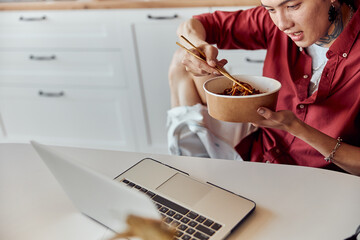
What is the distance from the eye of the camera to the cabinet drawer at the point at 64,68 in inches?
85.6

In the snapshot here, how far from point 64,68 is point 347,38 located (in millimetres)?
1546

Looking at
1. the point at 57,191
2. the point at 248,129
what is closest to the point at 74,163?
the point at 57,191

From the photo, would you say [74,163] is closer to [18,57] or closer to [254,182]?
[254,182]

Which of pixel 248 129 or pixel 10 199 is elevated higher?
pixel 10 199

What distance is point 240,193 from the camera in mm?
811

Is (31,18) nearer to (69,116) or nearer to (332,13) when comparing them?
(69,116)

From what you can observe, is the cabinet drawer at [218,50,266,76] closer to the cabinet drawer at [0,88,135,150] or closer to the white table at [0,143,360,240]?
the cabinet drawer at [0,88,135,150]

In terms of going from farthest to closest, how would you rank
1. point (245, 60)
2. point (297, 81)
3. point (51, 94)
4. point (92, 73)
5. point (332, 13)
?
point (51, 94)
point (92, 73)
point (245, 60)
point (297, 81)
point (332, 13)

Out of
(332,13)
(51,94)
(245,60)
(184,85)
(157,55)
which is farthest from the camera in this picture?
(51,94)

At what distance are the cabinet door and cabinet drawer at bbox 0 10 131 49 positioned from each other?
100mm

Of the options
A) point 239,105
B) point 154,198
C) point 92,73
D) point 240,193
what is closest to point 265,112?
point 239,105

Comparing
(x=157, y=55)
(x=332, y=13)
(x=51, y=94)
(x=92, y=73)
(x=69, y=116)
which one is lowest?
(x=69, y=116)

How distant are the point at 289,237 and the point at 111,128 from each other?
1746mm

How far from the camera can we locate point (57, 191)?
2.78 feet
